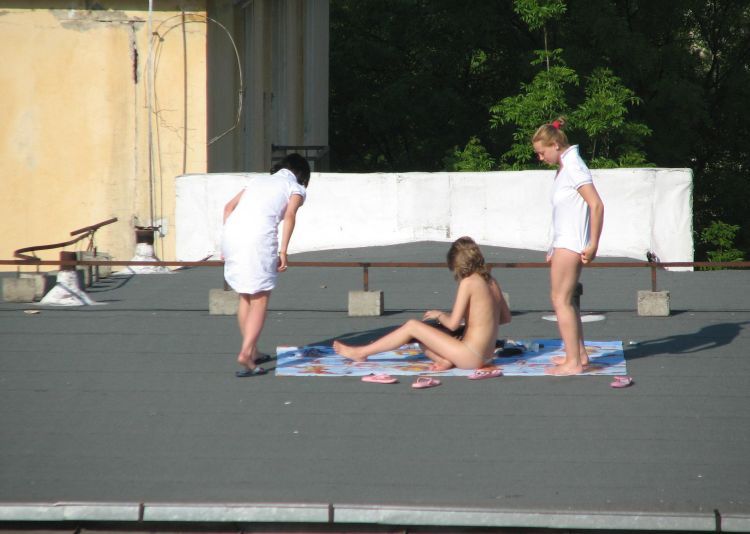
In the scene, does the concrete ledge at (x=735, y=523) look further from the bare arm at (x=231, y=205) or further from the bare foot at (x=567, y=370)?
the bare arm at (x=231, y=205)

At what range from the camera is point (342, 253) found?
47.0 ft

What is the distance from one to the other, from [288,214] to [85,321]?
2.98 m

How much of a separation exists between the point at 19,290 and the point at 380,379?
4712 millimetres

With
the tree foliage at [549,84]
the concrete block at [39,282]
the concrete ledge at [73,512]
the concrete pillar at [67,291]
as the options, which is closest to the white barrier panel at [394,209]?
the concrete block at [39,282]

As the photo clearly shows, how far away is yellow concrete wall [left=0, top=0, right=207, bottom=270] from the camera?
626 inches

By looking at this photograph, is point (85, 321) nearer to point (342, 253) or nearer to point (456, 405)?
point (456, 405)

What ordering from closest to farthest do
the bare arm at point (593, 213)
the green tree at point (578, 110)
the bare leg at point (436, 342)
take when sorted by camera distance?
the bare arm at point (593, 213), the bare leg at point (436, 342), the green tree at point (578, 110)

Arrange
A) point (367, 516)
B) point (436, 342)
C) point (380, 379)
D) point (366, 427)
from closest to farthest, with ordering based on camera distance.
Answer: point (367, 516)
point (366, 427)
point (380, 379)
point (436, 342)

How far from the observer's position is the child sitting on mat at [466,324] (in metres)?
7.77

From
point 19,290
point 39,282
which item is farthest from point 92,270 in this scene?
point 19,290

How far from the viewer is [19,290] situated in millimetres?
10773

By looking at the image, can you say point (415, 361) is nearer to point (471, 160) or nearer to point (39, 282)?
point (39, 282)

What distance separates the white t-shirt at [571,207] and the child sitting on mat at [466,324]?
670 millimetres

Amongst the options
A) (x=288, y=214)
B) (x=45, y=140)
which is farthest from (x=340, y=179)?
(x=288, y=214)
